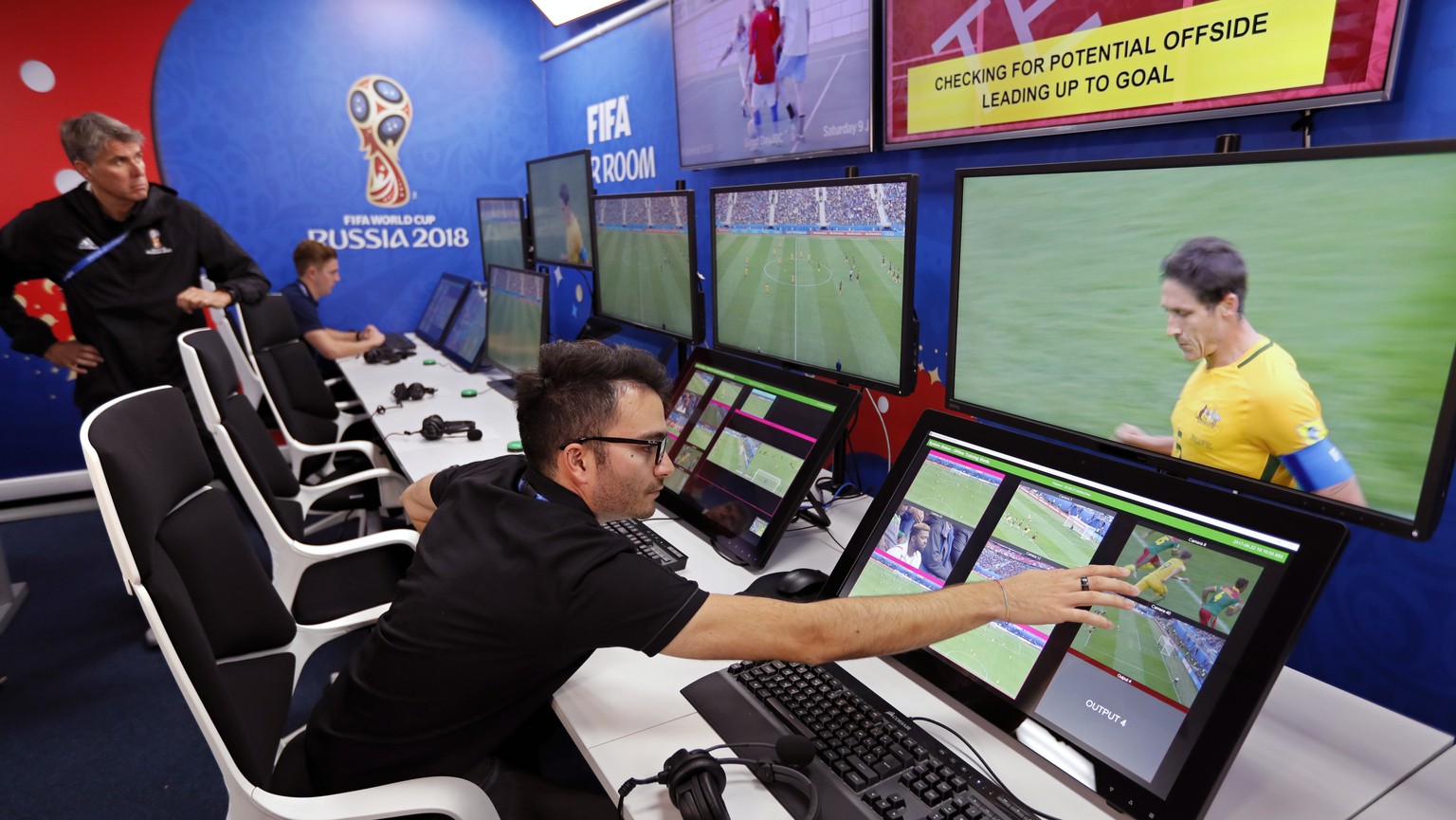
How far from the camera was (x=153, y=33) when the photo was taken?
3939mm

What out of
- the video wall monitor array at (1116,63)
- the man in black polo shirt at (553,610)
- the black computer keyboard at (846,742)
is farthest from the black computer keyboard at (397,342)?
the black computer keyboard at (846,742)

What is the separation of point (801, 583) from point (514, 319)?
84.2 inches

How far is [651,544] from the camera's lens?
66.0 inches

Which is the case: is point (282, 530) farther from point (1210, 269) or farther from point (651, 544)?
point (1210, 269)

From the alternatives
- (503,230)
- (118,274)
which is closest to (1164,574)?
(118,274)

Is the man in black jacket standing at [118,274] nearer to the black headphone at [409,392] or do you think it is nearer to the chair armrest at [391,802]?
the black headphone at [409,392]

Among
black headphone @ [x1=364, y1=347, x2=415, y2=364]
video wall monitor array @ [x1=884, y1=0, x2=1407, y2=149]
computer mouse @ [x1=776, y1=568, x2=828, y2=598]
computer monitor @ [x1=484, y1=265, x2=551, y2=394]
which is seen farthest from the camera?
black headphone @ [x1=364, y1=347, x2=415, y2=364]

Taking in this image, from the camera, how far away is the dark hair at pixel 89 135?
257cm

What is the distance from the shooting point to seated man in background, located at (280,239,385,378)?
388 centimetres

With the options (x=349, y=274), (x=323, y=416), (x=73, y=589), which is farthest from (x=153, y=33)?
(x=73, y=589)

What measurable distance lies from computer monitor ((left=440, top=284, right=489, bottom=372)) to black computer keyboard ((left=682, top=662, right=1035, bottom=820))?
2.80 m

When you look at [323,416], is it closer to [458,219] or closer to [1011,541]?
[458,219]
